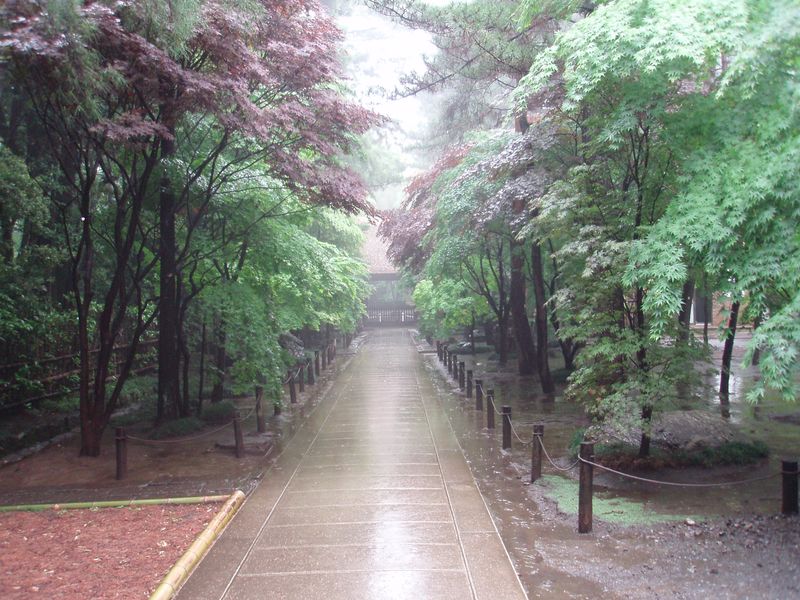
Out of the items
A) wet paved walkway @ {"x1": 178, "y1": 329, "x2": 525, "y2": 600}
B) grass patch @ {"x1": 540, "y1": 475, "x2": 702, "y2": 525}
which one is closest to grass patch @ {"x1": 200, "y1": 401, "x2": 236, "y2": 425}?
wet paved walkway @ {"x1": 178, "y1": 329, "x2": 525, "y2": 600}

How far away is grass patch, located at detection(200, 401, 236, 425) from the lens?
1329 centimetres

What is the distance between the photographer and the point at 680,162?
7199 millimetres

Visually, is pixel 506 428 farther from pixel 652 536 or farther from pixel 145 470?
pixel 145 470

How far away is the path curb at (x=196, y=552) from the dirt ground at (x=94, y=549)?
0.35 feet

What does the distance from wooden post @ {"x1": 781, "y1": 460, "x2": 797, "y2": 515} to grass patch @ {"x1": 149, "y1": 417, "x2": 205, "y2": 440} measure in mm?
9747

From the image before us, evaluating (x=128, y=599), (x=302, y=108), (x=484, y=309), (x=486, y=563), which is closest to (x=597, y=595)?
(x=486, y=563)

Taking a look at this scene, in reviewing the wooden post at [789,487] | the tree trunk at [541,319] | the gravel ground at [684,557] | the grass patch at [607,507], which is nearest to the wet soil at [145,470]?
the grass patch at [607,507]

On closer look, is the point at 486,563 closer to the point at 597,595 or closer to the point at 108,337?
the point at 597,595

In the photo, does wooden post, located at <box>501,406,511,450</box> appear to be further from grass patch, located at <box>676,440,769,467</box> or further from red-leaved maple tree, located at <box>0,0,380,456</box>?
red-leaved maple tree, located at <box>0,0,380,456</box>

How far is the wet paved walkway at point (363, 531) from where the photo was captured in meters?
5.36

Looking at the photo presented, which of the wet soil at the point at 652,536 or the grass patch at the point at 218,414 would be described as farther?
the grass patch at the point at 218,414

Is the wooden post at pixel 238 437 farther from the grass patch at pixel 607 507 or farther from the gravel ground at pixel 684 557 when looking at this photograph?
the gravel ground at pixel 684 557

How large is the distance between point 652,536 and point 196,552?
4.57 m

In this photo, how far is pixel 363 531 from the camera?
263 inches
